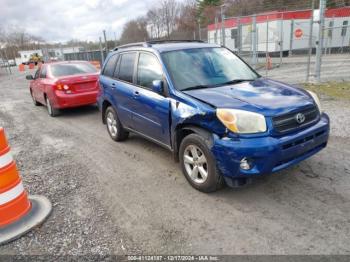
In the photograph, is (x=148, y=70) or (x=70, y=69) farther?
(x=70, y=69)

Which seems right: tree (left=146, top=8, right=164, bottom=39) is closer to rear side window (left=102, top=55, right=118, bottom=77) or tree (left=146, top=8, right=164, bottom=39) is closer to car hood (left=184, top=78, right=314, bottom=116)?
rear side window (left=102, top=55, right=118, bottom=77)

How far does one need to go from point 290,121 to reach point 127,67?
307 cm

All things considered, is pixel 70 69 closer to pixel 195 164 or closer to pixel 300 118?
pixel 195 164

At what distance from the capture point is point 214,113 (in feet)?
11.0

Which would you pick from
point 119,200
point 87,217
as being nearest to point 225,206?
point 119,200

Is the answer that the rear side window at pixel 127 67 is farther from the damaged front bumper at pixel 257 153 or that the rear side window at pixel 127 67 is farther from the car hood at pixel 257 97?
the damaged front bumper at pixel 257 153

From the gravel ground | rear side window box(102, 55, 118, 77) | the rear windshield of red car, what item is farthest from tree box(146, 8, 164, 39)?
the gravel ground

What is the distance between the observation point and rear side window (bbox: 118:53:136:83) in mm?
5075

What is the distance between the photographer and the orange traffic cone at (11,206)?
3.19 meters

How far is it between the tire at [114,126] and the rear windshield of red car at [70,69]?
3.38 metres

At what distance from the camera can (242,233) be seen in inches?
117

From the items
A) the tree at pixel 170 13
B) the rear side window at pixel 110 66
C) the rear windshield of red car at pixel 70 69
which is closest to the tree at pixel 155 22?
the tree at pixel 170 13

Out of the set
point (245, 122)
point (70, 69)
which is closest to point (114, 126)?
point (245, 122)

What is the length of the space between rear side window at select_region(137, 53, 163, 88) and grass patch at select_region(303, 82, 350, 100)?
229 inches
